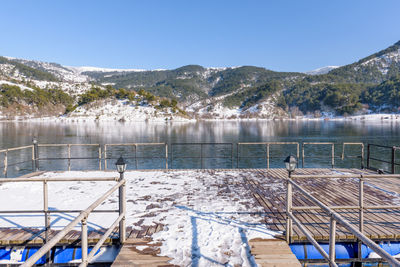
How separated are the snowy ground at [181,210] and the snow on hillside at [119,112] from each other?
113 metres

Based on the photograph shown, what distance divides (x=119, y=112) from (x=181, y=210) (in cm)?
12366

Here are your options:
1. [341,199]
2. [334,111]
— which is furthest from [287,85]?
[341,199]

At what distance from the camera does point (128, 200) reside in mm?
7277

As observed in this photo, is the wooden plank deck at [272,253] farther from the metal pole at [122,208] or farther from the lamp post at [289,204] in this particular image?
the metal pole at [122,208]

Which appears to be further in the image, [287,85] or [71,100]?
[287,85]

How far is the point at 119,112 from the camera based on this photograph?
403 feet

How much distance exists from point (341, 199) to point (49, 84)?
204 m

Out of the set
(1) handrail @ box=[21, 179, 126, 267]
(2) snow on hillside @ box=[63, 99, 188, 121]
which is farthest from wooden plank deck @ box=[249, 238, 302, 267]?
(2) snow on hillside @ box=[63, 99, 188, 121]

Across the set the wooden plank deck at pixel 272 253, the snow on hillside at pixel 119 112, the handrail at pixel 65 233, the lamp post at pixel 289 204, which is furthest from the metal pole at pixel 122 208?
the snow on hillside at pixel 119 112

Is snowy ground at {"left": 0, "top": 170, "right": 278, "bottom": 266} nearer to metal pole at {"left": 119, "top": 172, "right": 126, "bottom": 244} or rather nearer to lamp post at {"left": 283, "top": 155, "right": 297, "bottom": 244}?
lamp post at {"left": 283, "top": 155, "right": 297, "bottom": 244}

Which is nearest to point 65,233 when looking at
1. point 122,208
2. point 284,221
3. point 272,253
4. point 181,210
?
point 122,208

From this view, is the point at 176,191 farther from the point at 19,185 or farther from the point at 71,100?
the point at 71,100

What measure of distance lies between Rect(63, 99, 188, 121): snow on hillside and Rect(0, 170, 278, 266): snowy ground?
370 feet

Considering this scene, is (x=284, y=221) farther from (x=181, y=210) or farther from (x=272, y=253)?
(x=181, y=210)
